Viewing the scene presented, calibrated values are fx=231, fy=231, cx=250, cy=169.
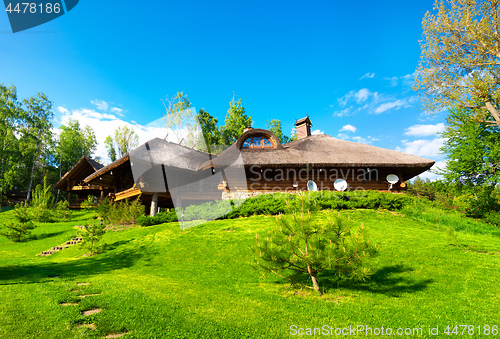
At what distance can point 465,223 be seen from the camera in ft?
35.6

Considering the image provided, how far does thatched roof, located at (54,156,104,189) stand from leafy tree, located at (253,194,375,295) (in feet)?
70.6

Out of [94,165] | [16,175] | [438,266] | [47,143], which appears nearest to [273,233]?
[438,266]

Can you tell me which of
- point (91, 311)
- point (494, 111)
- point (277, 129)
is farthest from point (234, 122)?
point (91, 311)

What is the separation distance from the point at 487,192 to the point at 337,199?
8.80 metres

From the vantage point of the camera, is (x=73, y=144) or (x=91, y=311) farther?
(x=73, y=144)

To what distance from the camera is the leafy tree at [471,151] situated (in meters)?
15.9

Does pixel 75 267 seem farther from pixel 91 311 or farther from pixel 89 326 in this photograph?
pixel 89 326

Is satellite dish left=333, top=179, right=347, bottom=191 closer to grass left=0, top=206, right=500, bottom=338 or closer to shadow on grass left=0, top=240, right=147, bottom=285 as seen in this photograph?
grass left=0, top=206, right=500, bottom=338

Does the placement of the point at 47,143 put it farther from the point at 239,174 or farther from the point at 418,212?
the point at 418,212

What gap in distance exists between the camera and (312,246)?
4.53 m

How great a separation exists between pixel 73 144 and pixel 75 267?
33947mm

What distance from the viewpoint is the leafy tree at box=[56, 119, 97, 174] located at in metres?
32.2

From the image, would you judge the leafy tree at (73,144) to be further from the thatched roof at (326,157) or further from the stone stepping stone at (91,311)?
the stone stepping stone at (91,311)

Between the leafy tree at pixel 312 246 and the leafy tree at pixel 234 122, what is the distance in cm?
2729
